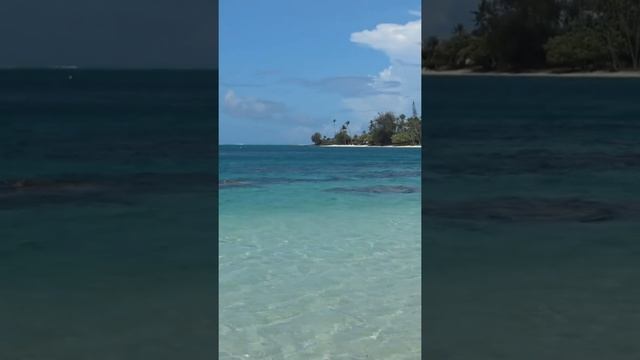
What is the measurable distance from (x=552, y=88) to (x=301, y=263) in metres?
2.04

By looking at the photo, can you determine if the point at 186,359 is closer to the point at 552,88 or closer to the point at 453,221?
the point at 453,221

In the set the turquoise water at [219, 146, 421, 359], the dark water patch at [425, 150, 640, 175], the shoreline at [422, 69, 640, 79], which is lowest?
the turquoise water at [219, 146, 421, 359]

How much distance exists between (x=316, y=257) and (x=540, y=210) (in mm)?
1666

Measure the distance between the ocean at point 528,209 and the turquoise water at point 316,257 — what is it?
12.6 inches

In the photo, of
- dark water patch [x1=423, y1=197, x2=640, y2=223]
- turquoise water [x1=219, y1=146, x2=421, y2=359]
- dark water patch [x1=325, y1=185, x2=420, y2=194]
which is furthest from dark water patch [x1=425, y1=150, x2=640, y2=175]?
dark water patch [x1=325, y1=185, x2=420, y2=194]

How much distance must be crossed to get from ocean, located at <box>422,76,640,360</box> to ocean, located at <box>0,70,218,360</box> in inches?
51.9

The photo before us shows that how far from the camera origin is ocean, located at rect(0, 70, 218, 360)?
Answer: 3205 mm

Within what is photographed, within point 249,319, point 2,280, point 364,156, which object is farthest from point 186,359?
point 364,156

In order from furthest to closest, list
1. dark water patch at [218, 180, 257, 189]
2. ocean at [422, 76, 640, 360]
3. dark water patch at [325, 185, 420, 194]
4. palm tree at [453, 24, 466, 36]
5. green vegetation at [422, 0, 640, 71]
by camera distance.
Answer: dark water patch at [325, 185, 420, 194] < dark water patch at [218, 180, 257, 189] < palm tree at [453, 24, 466, 36] < green vegetation at [422, 0, 640, 71] < ocean at [422, 76, 640, 360]

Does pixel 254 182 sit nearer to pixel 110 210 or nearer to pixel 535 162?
pixel 110 210

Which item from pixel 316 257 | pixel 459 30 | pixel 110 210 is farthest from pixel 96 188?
pixel 459 30

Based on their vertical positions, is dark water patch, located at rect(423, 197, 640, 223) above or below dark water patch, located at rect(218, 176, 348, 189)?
below

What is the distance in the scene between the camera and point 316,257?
5105 mm

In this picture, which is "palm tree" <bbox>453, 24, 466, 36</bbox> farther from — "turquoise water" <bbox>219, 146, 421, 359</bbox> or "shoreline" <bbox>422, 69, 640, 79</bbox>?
"turquoise water" <bbox>219, 146, 421, 359</bbox>
